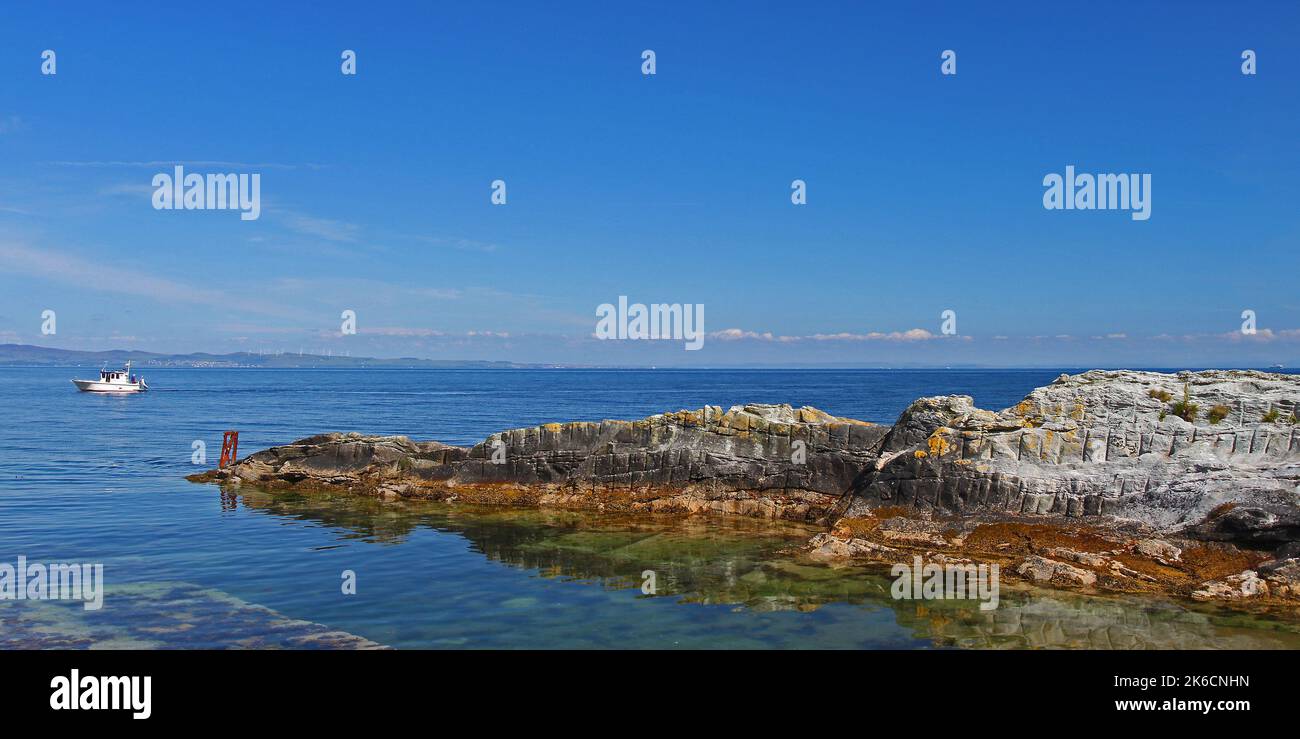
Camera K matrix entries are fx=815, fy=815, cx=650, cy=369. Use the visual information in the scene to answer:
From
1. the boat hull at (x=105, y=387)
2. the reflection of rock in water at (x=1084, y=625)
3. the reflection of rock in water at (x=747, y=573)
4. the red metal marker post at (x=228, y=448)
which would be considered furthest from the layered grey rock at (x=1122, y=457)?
the boat hull at (x=105, y=387)

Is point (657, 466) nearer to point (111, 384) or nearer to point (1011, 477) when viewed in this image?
point (1011, 477)

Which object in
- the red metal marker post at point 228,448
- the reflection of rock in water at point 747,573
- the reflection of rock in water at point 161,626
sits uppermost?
the red metal marker post at point 228,448

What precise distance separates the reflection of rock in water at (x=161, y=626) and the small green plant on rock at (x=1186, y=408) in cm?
2065

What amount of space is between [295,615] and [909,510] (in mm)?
15562

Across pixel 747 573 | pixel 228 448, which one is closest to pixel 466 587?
pixel 747 573

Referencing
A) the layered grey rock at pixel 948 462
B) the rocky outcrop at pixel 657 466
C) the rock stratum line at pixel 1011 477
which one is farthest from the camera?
the rocky outcrop at pixel 657 466

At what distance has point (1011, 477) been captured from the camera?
21.6m

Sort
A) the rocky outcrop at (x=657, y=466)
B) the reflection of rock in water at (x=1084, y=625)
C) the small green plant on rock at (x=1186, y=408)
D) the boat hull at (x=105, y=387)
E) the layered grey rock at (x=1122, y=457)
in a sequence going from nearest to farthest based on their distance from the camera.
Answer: the reflection of rock in water at (x=1084, y=625) < the layered grey rock at (x=1122, y=457) < the small green plant on rock at (x=1186, y=408) < the rocky outcrop at (x=657, y=466) < the boat hull at (x=105, y=387)

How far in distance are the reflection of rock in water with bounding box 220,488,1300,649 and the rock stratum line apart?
1.32 meters

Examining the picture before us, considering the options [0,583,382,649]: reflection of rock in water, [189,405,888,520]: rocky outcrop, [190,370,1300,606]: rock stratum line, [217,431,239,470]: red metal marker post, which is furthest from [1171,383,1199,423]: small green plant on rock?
[217,431,239,470]: red metal marker post

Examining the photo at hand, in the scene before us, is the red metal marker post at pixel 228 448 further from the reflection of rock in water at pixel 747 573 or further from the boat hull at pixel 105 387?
the boat hull at pixel 105 387

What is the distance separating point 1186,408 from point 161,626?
2451cm

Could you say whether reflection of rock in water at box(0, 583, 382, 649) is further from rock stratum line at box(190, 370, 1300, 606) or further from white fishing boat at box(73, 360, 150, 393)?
→ white fishing boat at box(73, 360, 150, 393)

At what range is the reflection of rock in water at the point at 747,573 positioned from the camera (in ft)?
47.7
